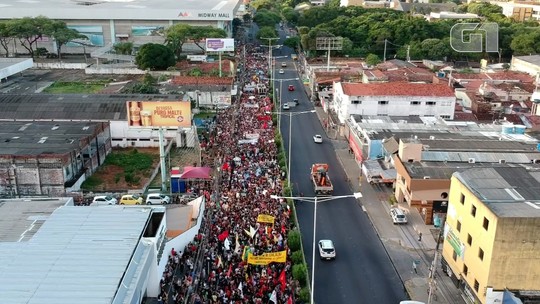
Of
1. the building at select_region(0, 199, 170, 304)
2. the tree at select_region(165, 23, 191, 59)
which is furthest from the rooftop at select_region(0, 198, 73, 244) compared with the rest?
the tree at select_region(165, 23, 191, 59)

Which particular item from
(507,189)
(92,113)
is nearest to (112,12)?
(92,113)

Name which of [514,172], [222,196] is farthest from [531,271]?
[222,196]

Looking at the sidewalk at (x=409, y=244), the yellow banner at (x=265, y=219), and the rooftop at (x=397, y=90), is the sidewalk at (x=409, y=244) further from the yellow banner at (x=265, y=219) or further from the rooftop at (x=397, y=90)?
the rooftop at (x=397, y=90)

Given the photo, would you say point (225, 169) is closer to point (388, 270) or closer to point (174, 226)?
point (174, 226)

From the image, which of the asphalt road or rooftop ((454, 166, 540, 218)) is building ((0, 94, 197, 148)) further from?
rooftop ((454, 166, 540, 218))

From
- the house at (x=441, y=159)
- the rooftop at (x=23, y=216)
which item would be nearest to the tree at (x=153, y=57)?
the house at (x=441, y=159)

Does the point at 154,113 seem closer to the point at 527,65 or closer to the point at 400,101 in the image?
the point at 400,101
